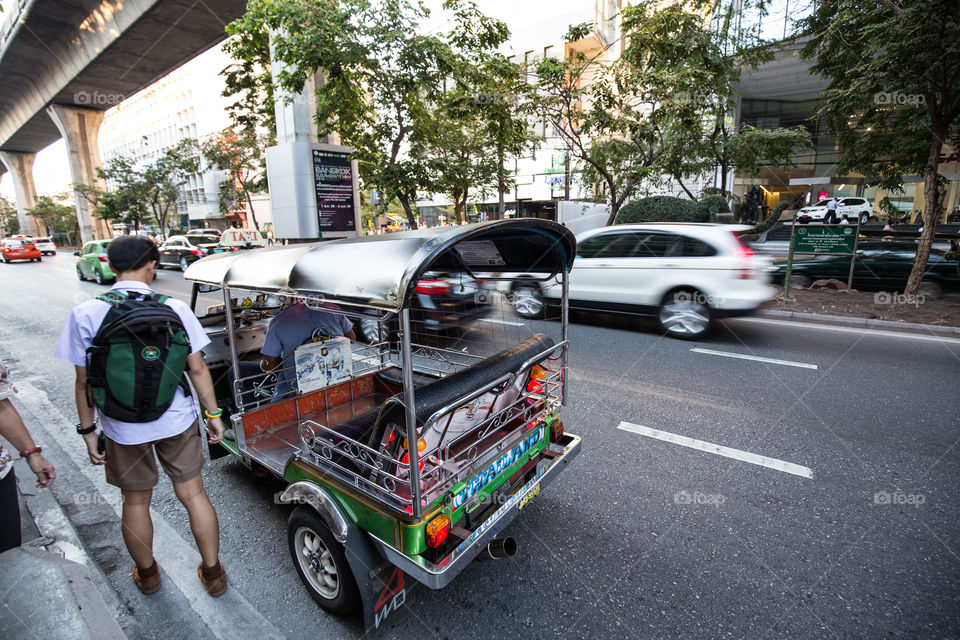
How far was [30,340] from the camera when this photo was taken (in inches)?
328

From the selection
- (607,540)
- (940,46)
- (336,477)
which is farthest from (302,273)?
(940,46)

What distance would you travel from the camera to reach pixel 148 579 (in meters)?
2.54

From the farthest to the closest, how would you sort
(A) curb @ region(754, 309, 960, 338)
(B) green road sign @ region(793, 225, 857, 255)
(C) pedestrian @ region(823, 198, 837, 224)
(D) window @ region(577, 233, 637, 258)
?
(C) pedestrian @ region(823, 198, 837, 224) < (B) green road sign @ region(793, 225, 857, 255) < (D) window @ region(577, 233, 637, 258) < (A) curb @ region(754, 309, 960, 338)

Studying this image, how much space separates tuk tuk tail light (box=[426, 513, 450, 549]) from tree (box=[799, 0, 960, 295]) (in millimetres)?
9510

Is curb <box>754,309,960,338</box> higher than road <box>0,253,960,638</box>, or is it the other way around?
curb <box>754,309,960,338</box>

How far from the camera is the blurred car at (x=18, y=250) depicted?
27.6m

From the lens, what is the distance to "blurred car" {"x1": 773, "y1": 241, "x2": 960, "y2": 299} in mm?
9109

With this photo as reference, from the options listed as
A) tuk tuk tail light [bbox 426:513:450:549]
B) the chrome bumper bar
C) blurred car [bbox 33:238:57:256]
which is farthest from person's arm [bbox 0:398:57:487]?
blurred car [bbox 33:238:57:256]

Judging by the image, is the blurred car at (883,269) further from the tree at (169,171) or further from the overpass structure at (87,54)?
the tree at (169,171)

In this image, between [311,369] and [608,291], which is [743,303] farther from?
[311,369]

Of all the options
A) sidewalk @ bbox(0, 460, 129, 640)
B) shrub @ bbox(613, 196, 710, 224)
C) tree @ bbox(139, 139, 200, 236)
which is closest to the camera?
sidewalk @ bbox(0, 460, 129, 640)

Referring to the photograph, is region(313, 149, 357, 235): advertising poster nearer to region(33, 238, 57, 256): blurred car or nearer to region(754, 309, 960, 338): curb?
region(754, 309, 960, 338): curb

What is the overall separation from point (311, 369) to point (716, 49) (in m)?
11.9

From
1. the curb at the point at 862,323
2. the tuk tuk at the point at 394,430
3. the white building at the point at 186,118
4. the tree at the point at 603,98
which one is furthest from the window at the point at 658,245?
the white building at the point at 186,118
